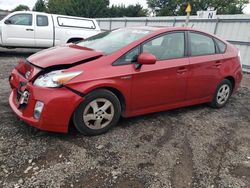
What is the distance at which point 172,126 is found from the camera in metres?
4.13

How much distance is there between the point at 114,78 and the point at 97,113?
522 mm

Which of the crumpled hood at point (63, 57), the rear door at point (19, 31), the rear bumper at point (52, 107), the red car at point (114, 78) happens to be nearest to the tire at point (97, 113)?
the red car at point (114, 78)

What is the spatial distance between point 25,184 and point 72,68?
4.81 feet

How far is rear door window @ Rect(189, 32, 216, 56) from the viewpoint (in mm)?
4457

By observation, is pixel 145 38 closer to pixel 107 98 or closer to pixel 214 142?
pixel 107 98

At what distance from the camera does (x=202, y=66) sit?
447 centimetres

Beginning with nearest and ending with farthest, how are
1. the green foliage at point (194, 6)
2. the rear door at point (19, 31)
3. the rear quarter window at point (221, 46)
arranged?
the rear quarter window at point (221, 46) → the rear door at point (19, 31) → the green foliage at point (194, 6)

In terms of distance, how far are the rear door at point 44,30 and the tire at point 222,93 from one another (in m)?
7.31

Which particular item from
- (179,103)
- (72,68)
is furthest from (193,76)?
(72,68)

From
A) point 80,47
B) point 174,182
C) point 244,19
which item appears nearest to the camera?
point 174,182

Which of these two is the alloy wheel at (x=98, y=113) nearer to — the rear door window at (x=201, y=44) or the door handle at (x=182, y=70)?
the door handle at (x=182, y=70)

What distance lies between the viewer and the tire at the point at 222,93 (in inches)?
197

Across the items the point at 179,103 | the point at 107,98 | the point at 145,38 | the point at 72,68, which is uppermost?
the point at 145,38

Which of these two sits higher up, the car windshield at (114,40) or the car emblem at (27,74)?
the car windshield at (114,40)
